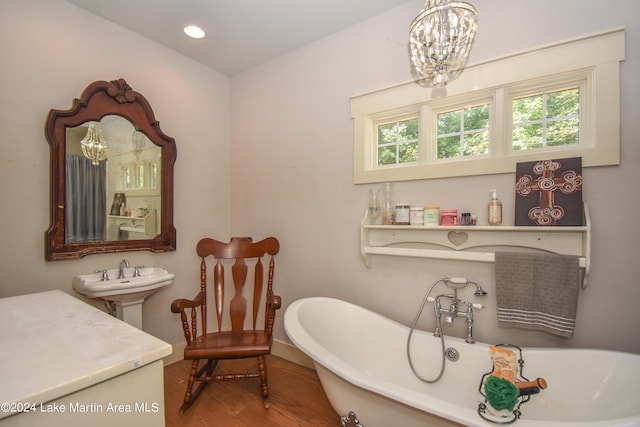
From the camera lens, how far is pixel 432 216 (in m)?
1.70

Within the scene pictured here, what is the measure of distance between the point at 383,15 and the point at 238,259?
205 cm

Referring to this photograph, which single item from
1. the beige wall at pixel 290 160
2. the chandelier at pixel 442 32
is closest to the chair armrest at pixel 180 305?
the beige wall at pixel 290 160

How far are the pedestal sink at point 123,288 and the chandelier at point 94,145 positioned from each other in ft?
2.60

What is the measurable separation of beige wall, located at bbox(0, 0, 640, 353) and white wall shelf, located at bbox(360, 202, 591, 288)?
0.09 metres

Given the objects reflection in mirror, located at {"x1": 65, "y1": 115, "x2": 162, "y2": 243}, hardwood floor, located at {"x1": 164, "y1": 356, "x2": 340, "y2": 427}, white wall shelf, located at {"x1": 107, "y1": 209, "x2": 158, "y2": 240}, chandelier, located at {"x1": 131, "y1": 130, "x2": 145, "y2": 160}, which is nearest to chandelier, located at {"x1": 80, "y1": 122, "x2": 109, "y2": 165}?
reflection in mirror, located at {"x1": 65, "y1": 115, "x2": 162, "y2": 243}

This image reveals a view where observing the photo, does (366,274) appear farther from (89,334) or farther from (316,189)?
(89,334)

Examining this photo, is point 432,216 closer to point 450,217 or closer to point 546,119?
point 450,217

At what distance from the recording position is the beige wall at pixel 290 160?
136 centimetres

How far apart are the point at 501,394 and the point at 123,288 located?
2089 millimetres

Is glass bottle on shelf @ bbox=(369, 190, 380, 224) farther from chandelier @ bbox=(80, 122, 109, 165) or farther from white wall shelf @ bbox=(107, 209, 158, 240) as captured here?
chandelier @ bbox=(80, 122, 109, 165)

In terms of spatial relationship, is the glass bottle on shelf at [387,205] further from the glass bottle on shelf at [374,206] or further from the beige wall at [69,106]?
the beige wall at [69,106]

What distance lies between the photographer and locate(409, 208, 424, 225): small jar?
1744 mm

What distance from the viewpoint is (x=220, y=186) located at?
2727mm

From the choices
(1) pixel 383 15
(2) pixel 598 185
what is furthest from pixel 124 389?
(1) pixel 383 15
